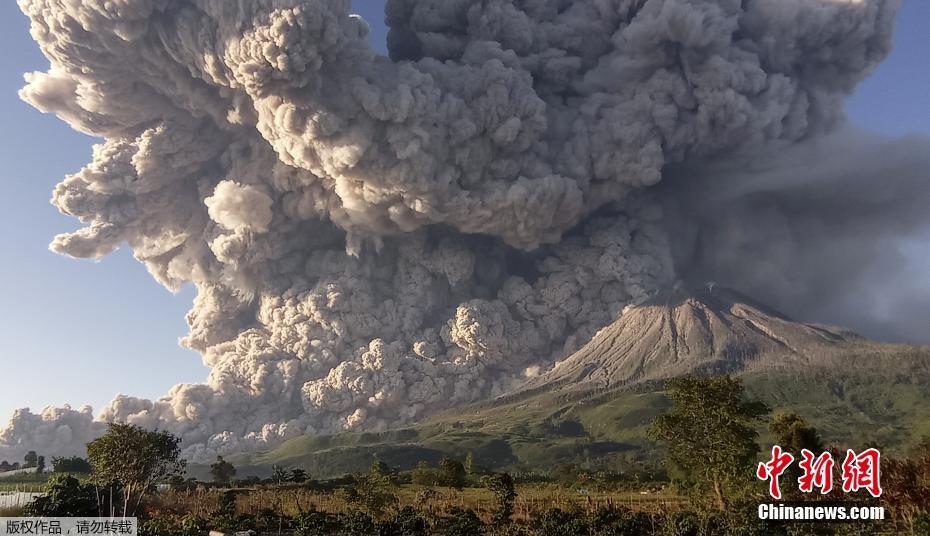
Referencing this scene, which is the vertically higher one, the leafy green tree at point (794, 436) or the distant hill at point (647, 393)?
the leafy green tree at point (794, 436)

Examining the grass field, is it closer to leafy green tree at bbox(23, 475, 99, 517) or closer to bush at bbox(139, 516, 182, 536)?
bush at bbox(139, 516, 182, 536)

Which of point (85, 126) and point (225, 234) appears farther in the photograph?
point (225, 234)

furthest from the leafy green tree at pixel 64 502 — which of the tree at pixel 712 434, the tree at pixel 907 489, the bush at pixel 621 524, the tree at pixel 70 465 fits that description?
the tree at pixel 907 489

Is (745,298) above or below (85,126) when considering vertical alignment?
below

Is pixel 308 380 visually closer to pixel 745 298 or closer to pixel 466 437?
pixel 466 437

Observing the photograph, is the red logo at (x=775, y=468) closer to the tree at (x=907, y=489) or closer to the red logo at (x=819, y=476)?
the red logo at (x=819, y=476)

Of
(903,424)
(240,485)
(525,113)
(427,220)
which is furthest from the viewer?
(427,220)

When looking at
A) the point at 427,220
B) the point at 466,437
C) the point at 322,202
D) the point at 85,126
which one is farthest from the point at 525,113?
the point at 85,126
